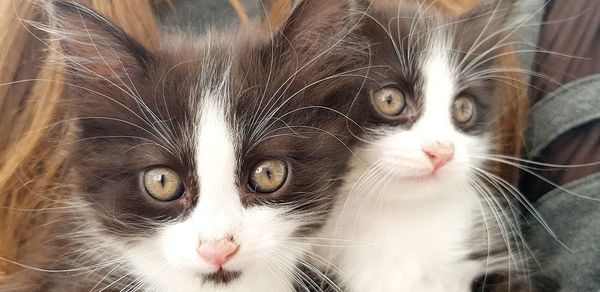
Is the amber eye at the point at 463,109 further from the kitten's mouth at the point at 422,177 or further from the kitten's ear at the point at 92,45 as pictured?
the kitten's ear at the point at 92,45

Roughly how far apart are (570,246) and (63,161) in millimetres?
994

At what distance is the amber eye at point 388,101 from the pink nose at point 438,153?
0.32ft

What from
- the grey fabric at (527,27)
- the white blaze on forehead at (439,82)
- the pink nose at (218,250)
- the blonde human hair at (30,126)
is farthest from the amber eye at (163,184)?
the grey fabric at (527,27)

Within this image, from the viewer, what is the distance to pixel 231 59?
3.60 feet

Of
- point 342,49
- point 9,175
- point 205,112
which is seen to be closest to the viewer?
point 205,112

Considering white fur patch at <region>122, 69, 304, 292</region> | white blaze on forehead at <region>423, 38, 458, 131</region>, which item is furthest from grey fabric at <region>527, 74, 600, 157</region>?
white fur patch at <region>122, 69, 304, 292</region>

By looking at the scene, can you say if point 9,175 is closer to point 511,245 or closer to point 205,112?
point 205,112

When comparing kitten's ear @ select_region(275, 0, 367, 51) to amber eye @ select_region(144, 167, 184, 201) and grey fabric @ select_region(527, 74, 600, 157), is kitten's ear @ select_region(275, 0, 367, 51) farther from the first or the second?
grey fabric @ select_region(527, 74, 600, 157)

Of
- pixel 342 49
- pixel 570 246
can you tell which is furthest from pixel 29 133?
pixel 570 246

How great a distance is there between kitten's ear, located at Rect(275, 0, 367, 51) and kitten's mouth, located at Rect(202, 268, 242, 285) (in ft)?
1.36

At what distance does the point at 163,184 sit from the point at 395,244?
51 cm

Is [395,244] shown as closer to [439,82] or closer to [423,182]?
[423,182]

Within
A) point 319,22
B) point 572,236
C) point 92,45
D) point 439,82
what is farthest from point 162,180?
point 572,236

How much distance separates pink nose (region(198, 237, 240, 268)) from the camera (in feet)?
3.08
